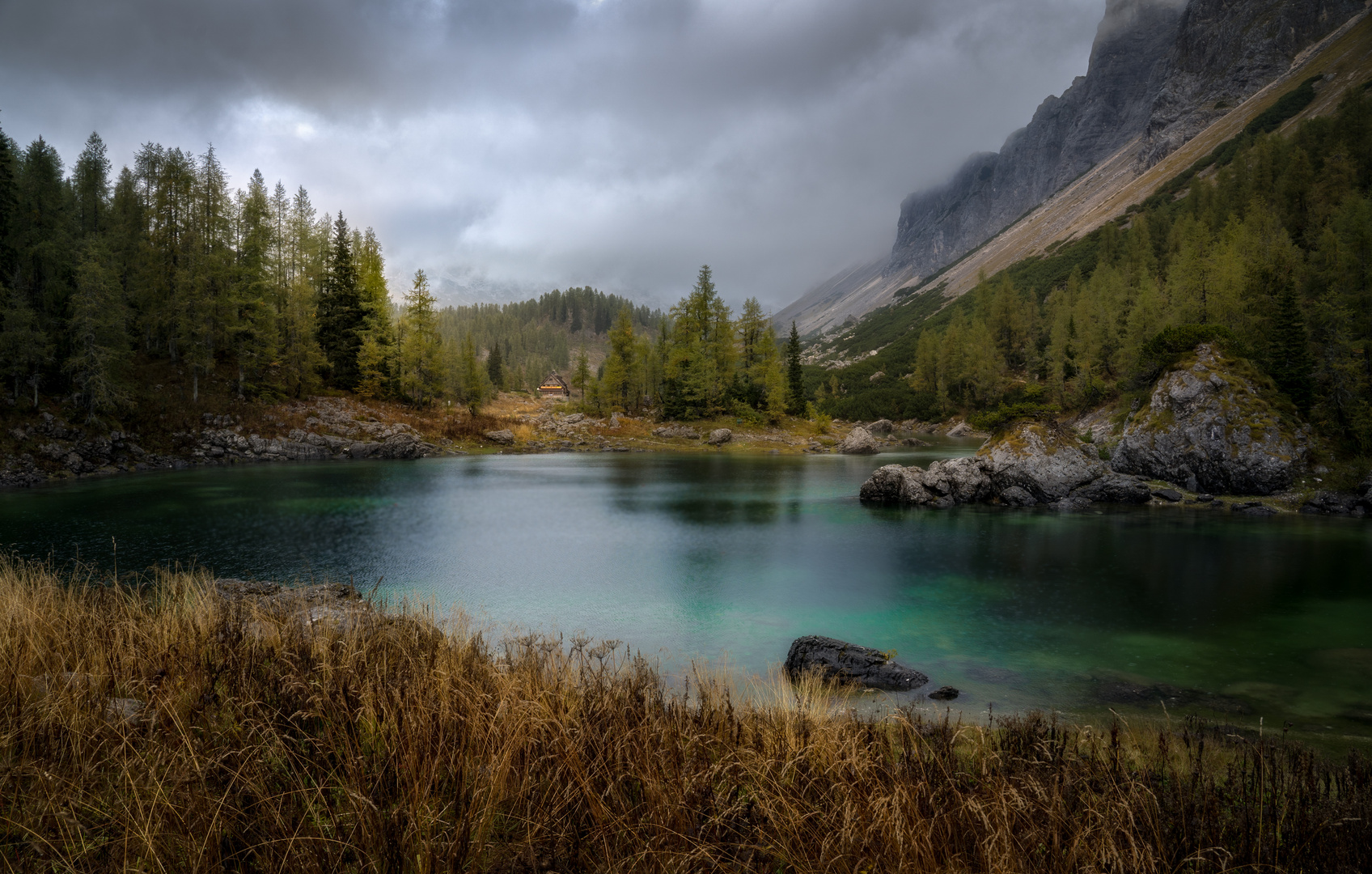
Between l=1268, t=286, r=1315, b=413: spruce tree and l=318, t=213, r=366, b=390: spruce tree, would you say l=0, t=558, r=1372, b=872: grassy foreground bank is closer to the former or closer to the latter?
l=1268, t=286, r=1315, b=413: spruce tree

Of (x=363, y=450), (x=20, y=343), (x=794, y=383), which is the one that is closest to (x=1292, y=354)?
(x=794, y=383)

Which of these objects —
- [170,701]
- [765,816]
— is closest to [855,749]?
[765,816]

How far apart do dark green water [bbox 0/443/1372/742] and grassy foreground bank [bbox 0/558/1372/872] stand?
499 centimetres

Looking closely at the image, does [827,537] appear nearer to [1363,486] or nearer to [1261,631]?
[1261,631]

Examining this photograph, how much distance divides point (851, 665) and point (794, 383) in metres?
70.2

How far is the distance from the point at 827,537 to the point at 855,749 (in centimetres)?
1837

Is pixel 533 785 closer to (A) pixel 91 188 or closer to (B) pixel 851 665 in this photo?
(B) pixel 851 665

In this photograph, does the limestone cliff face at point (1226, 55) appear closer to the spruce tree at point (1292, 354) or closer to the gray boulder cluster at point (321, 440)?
the spruce tree at point (1292, 354)

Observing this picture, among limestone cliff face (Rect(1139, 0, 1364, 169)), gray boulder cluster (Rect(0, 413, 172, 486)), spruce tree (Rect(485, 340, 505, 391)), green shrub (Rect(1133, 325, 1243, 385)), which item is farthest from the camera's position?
limestone cliff face (Rect(1139, 0, 1364, 169))

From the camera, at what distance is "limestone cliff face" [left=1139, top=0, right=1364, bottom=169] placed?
14100 centimetres

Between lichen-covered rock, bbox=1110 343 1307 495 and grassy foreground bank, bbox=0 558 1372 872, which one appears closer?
grassy foreground bank, bbox=0 558 1372 872

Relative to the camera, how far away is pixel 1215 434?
94.2 ft

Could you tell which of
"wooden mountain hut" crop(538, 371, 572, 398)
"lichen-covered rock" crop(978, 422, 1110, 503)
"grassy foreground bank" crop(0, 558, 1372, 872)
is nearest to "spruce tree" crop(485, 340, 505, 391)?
"wooden mountain hut" crop(538, 371, 572, 398)

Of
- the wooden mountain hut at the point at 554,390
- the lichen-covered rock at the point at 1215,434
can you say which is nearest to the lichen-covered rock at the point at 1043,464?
the lichen-covered rock at the point at 1215,434
